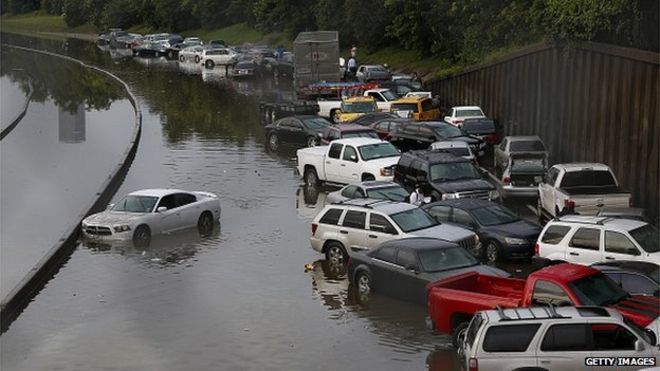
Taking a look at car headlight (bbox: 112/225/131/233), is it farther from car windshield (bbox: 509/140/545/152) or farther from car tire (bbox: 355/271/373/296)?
car windshield (bbox: 509/140/545/152)

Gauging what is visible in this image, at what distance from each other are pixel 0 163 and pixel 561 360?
108ft

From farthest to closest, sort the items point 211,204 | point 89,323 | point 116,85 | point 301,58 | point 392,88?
point 116,85 → point 301,58 → point 392,88 → point 211,204 → point 89,323

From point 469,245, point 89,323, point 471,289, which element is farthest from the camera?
point 469,245

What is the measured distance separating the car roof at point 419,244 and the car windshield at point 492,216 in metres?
3.76

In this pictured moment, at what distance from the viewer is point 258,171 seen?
39500 millimetres

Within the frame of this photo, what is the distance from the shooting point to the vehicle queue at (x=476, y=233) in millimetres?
15492

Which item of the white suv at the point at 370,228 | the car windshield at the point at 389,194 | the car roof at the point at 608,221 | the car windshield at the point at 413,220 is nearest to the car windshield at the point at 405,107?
the car windshield at the point at 389,194

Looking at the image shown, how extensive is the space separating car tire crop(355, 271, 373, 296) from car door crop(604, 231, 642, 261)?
4.77 metres

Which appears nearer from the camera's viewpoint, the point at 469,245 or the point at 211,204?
the point at 469,245

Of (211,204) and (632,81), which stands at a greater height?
(632,81)

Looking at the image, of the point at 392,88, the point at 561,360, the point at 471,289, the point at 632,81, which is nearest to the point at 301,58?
the point at 392,88

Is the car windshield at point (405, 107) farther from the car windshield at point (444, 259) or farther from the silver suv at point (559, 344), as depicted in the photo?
the silver suv at point (559, 344)

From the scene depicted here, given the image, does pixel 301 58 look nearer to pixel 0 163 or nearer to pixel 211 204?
pixel 0 163

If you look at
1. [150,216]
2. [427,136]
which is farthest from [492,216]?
[427,136]
